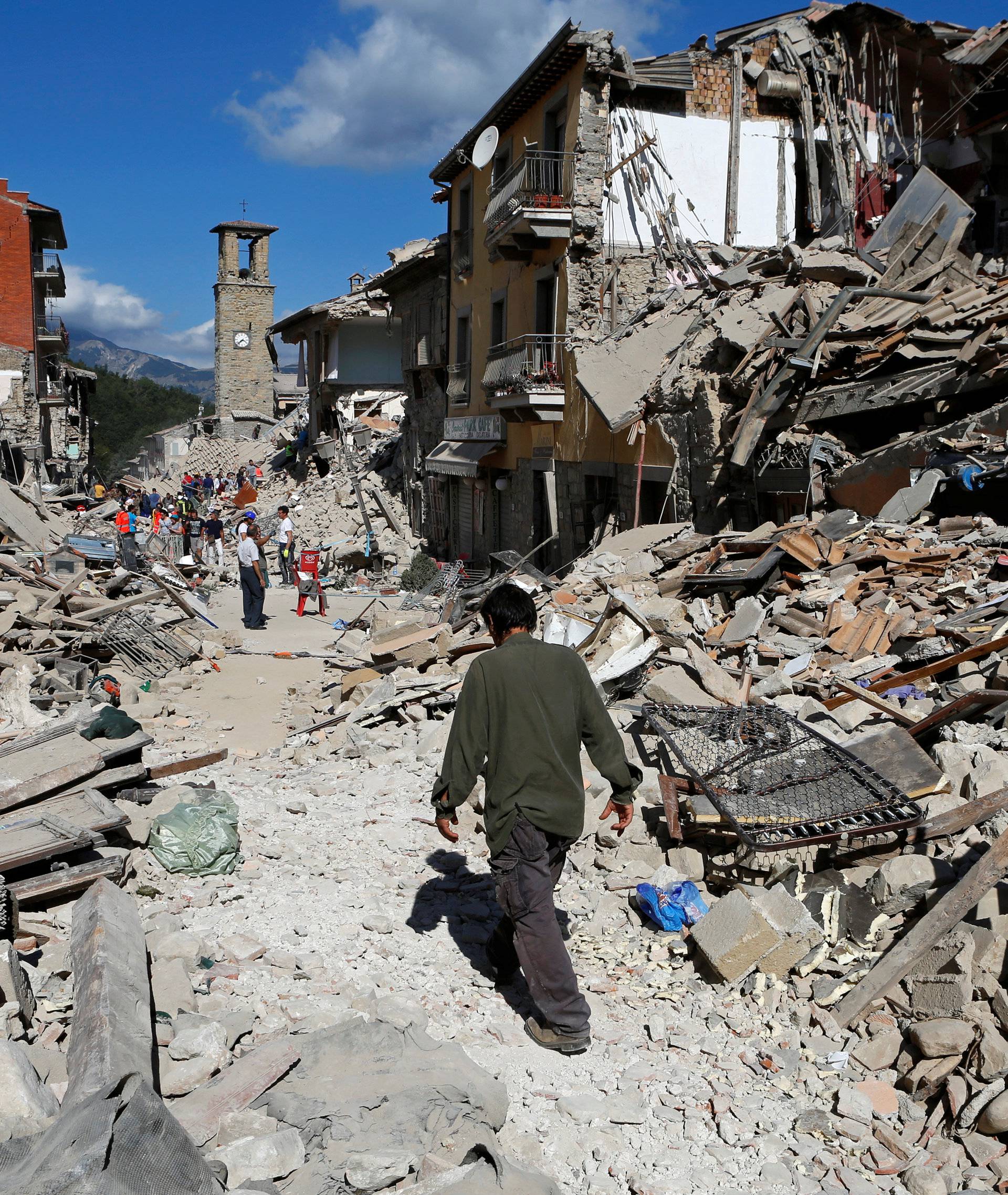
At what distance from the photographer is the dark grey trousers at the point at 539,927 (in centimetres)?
405

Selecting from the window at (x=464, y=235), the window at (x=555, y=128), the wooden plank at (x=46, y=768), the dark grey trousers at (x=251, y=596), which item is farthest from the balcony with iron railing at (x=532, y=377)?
the wooden plank at (x=46, y=768)


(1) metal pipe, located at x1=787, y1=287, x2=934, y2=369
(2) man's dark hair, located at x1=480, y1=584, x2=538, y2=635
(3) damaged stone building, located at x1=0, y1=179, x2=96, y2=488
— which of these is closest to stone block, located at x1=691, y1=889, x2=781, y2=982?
(2) man's dark hair, located at x1=480, y1=584, x2=538, y2=635

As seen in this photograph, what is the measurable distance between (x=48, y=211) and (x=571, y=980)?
39.9 meters

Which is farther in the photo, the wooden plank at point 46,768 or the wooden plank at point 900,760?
the wooden plank at point 46,768

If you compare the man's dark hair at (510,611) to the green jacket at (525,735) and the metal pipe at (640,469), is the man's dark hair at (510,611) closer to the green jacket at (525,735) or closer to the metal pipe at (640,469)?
the green jacket at (525,735)

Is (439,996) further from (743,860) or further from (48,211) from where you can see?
(48,211)

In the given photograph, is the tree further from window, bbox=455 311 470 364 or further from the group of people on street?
window, bbox=455 311 470 364

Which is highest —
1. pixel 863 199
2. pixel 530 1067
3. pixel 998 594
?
pixel 863 199

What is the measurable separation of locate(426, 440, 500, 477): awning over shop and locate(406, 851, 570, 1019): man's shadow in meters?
16.8

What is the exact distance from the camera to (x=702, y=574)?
10320 mm

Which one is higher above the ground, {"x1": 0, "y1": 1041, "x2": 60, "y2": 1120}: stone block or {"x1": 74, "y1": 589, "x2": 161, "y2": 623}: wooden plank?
{"x1": 74, "y1": 589, "x2": 161, "y2": 623}: wooden plank

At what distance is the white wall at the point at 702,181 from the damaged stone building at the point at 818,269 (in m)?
0.04

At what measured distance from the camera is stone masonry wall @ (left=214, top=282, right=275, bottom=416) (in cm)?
5428

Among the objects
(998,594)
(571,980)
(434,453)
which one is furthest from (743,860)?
(434,453)
